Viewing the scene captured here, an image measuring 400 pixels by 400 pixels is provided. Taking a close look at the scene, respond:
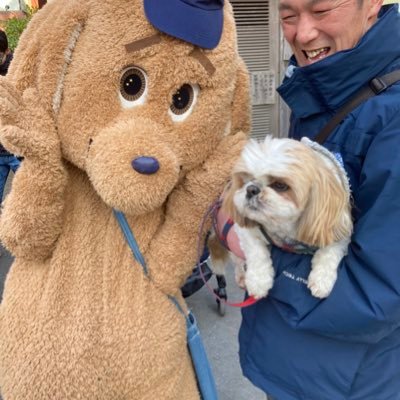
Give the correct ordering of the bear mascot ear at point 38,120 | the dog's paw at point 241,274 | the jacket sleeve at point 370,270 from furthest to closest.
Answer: the dog's paw at point 241,274 → the bear mascot ear at point 38,120 → the jacket sleeve at point 370,270

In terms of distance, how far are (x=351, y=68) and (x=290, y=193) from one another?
39 cm

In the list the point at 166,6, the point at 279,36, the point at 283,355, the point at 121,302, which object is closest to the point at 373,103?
the point at 166,6

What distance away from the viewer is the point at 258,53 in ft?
15.4

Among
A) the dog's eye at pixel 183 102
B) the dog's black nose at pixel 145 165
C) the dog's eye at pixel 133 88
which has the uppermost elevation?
the dog's eye at pixel 133 88

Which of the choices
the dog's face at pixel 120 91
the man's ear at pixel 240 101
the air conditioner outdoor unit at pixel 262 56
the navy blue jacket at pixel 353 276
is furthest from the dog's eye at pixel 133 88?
the air conditioner outdoor unit at pixel 262 56

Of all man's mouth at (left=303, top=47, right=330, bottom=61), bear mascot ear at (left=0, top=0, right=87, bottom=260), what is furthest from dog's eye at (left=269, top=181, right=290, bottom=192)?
bear mascot ear at (left=0, top=0, right=87, bottom=260)

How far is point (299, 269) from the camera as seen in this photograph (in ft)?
4.52

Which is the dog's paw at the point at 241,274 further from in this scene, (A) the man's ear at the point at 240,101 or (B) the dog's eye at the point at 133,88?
(B) the dog's eye at the point at 133,88

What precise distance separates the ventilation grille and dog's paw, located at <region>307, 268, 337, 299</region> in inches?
129

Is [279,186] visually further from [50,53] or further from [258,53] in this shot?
[258,53]

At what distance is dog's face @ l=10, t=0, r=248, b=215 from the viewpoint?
1.34 metres

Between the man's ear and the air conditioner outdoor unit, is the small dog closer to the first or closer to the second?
the man's ear

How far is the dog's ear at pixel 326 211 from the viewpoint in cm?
129

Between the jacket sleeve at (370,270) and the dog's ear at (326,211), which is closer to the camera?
the jacket sleeve at (370,270)
